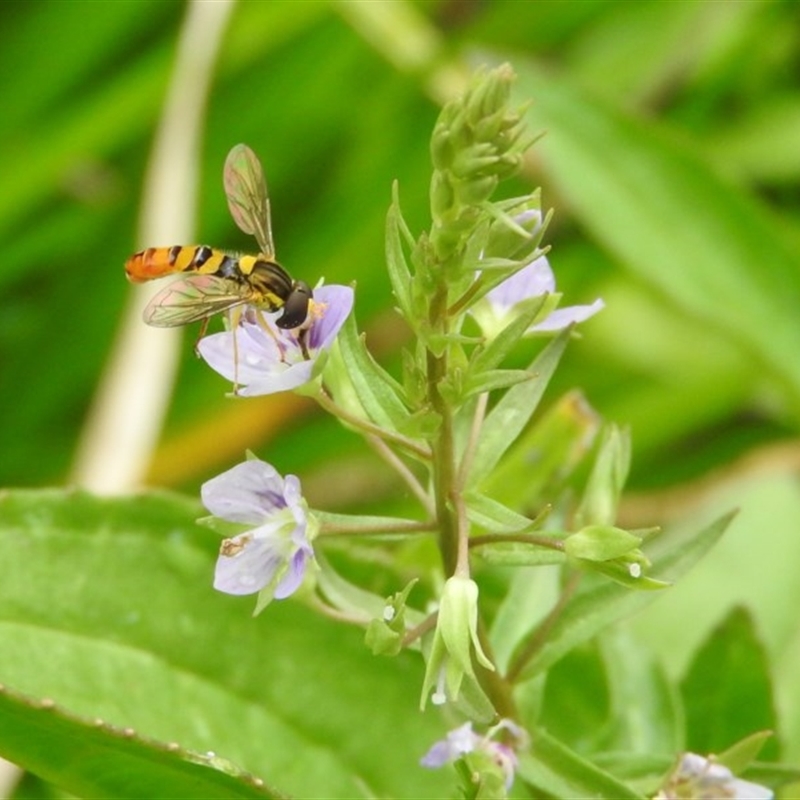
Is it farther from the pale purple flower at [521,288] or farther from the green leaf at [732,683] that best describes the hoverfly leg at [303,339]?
the green leaf at [732,683]

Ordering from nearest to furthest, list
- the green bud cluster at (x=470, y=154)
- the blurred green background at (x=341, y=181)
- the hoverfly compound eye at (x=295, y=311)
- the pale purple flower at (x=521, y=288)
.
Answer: the green bud cluster at (x=470, y=154)
the hoverfly compound eye at (x=295, y=311)
the pale purple flower at (x=521, y=288)
the blurred green background at (x=341, y=181)

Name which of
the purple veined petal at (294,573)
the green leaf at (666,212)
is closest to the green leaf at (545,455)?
the green leaf at (666,212)

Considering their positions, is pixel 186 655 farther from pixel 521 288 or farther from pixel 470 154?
pixel 470 154

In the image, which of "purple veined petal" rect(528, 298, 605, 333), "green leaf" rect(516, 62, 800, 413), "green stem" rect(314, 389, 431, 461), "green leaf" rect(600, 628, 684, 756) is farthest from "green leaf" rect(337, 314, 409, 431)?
"green leaf" rect(516, 62, 800, 413)

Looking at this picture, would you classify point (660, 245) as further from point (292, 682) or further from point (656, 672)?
point (292, 682)

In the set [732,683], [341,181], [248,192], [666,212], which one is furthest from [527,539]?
[341,181]

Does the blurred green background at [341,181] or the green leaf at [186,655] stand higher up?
the blurred green background at [341,181]
